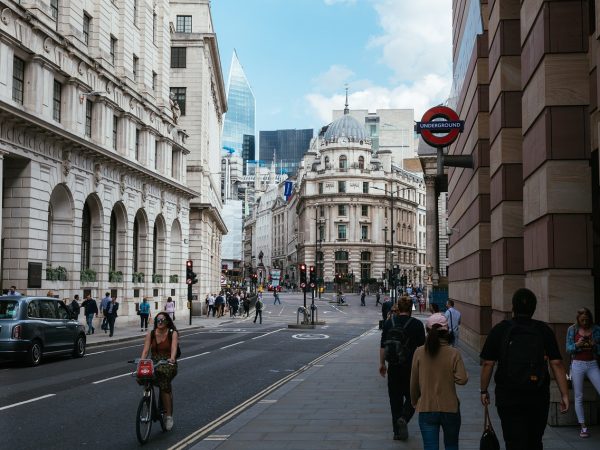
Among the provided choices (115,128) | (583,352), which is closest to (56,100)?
(115,128)

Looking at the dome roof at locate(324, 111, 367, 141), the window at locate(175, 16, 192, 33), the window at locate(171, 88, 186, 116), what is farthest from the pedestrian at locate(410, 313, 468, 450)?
the dome roof at locate(324, 111, 367, 141)

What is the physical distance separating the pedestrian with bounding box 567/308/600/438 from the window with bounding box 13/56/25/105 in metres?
24.2

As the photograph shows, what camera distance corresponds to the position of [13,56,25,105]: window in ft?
94.3

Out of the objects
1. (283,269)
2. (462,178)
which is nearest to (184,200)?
(462,178)

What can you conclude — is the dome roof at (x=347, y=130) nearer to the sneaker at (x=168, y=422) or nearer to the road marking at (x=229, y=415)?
the road marking at (x=229, y=415)

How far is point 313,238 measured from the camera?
130 metres

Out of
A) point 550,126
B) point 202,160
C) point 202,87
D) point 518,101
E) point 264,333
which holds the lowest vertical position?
point 264,333

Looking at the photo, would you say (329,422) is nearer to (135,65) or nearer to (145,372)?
(145,372)

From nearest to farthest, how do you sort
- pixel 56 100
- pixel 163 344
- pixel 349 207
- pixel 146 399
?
pixel 146 399 < pixel 163 344 < pixel 56 100 < pixel 349 207

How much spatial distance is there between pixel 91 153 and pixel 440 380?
29.9 m

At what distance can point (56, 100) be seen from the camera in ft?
106

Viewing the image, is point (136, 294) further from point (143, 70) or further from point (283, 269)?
point (283, 269)

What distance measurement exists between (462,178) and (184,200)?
29.4m

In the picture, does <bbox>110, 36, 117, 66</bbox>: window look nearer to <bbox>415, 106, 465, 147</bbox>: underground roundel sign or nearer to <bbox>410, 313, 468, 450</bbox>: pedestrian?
<bbox>415, 106, 465, 147</bbox>: underground roundel sign
